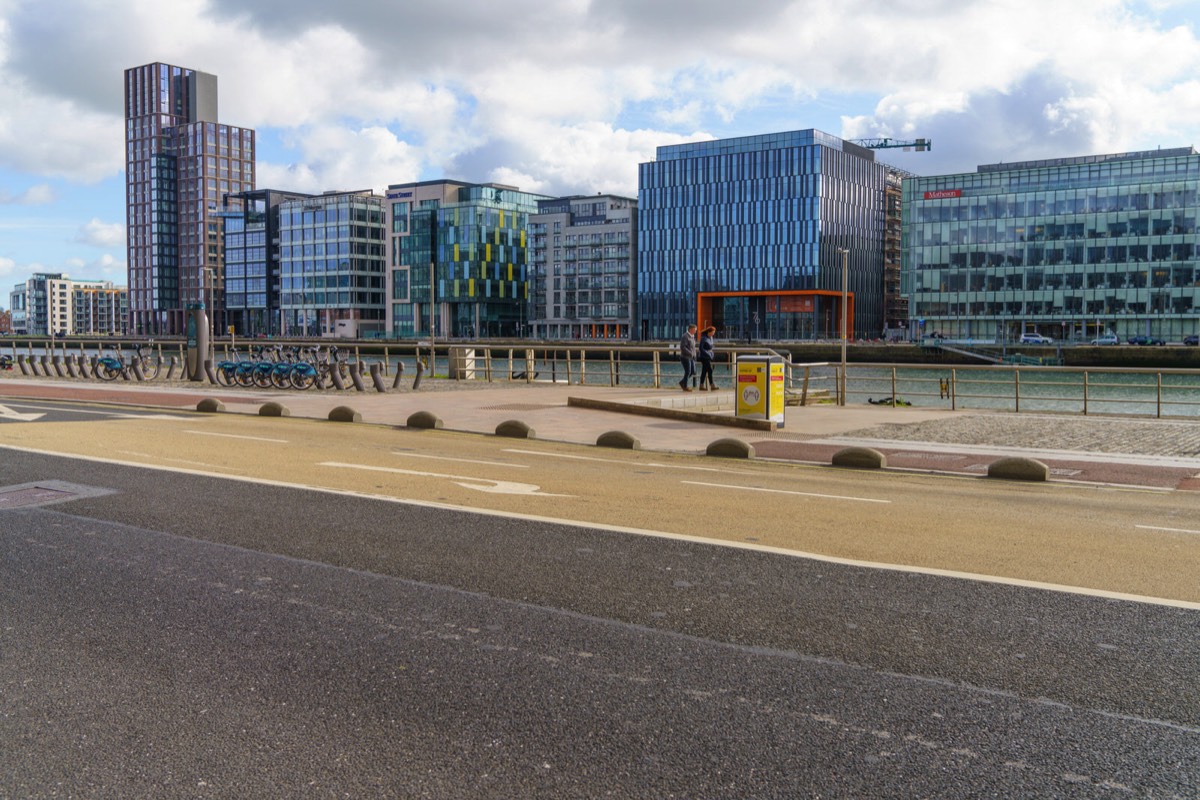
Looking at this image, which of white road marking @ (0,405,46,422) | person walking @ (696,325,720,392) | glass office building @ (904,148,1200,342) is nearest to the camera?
white road marking @ (0,405,46,422)

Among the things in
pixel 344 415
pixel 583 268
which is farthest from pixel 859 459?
pixel 583 268

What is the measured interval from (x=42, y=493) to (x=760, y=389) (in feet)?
40.6

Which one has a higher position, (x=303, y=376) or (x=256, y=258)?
(x=256, y=258)

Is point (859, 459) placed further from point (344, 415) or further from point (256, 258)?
point (256, 258)

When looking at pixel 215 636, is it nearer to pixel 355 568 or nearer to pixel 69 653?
pixel 69 653

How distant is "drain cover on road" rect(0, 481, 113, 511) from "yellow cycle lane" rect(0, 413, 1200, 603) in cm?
74

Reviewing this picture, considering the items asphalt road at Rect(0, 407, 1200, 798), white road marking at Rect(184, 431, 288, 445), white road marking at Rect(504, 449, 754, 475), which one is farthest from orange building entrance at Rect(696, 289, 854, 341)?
asphalt road at Rect(0, 407, 1200, 798)

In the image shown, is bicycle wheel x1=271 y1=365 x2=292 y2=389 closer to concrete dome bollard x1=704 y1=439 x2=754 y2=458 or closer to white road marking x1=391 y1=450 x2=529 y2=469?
white road marking x1=391 y1=450 x2=529 y2=469

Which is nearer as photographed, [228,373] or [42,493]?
[42,493]

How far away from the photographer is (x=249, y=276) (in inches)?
6801

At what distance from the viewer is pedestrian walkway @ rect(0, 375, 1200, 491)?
14.9 meters

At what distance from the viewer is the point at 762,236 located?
12419 centimetres

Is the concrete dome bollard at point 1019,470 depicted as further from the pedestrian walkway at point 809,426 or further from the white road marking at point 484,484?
the white road marking at point 484,484

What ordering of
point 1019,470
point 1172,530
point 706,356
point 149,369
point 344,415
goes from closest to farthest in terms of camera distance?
point 1172,530 < point 1019,470 < point 344,415 < point 706,356 < point 149,369
